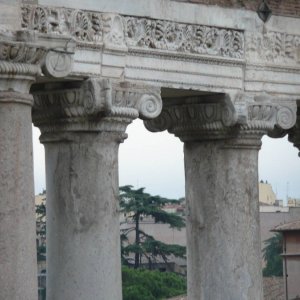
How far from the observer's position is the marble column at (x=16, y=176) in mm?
20594

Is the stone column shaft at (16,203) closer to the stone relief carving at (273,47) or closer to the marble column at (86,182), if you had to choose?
the marble column at (86,182)

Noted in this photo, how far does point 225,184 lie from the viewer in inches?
966

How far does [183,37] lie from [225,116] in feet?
4.50

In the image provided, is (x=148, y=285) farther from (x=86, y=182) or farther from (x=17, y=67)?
(x=17, y=67)

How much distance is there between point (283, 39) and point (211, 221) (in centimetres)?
253

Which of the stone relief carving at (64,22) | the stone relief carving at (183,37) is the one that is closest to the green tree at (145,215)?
the stone relief carving at (183,37)

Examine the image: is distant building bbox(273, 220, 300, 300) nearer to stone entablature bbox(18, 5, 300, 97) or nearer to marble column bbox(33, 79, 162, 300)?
stone entablature bbox(18, 5, 300, 97)

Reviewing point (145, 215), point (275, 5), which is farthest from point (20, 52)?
point (145, 215)

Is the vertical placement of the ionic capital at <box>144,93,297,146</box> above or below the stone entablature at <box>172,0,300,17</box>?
below

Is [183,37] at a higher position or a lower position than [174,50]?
higher

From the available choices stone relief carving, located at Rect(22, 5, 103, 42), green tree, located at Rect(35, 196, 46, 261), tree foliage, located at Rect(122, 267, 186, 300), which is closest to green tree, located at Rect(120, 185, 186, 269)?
tree foliage, located at Rect(122, 267, 186, 300)

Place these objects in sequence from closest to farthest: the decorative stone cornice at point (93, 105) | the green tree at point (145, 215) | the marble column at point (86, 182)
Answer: the decorative stone cornice at point (93, 105), the marble column at point (86, 182), the green tree at point (145, 215)

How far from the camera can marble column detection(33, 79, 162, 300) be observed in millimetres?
22453

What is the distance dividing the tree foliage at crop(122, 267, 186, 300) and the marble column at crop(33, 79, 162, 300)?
164ft
